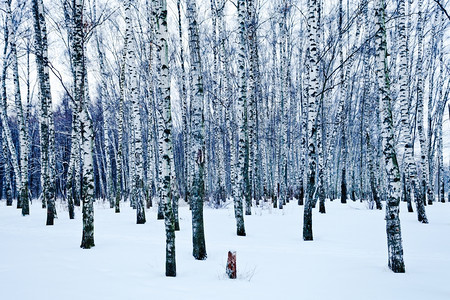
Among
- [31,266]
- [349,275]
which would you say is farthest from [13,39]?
[349,275]

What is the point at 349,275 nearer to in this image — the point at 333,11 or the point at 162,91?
the point at 162,91

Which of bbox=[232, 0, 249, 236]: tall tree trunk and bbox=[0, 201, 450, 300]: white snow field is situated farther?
bbox=[232, 0, 249, 236]: tall tree trunk

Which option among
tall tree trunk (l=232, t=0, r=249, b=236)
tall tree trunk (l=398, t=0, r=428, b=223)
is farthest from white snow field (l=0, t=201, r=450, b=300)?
tall tree trunk (l=398, t=0, r=428, b=223)

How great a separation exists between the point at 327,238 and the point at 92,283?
6.10 metres

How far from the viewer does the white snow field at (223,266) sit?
391 centimetres

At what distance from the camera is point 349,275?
4789mm

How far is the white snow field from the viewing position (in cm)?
391

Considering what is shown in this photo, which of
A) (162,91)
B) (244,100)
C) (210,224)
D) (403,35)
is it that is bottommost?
(210,224)

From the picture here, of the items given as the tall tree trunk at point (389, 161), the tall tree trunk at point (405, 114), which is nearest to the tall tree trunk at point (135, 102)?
the tall tree trunk at point (389, 161)

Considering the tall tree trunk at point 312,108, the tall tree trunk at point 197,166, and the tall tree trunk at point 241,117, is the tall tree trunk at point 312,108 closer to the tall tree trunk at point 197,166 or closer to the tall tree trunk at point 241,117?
the tall tree trunk at point 241,117

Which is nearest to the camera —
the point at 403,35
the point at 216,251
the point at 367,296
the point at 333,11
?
the point at 367,296

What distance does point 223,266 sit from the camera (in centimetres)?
518

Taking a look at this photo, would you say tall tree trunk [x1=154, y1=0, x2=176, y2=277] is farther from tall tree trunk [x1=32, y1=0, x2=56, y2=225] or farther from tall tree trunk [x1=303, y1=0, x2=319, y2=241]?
tall tree trunk [x1=32, y1=0, x2=56, y2=225]

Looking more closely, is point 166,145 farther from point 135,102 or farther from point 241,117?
point 135,102
